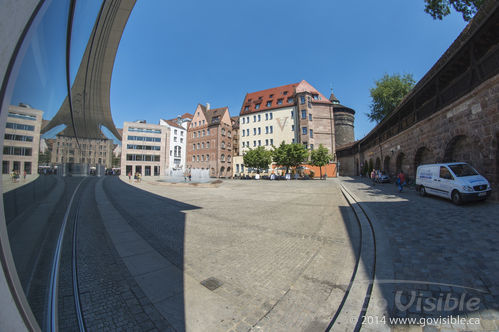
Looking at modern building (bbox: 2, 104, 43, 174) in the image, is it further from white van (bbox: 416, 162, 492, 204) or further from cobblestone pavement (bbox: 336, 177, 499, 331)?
white van (bbox: 416, 162, 492, 204)

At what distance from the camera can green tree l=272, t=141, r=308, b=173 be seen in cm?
3453

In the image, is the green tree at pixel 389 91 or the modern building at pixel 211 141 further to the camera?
the modern building at pixel 211 141

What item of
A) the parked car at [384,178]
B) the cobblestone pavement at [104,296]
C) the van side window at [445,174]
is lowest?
the cobblestone pavement at [104,296]

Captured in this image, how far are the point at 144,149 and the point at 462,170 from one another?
191 ft

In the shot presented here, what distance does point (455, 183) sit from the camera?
7.82 meters

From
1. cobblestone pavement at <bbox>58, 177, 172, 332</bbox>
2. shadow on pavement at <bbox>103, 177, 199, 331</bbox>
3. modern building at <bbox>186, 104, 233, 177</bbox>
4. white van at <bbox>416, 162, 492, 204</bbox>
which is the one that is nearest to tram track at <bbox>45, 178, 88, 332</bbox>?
cobblestone pavement at <bbox>58, 177, 172, 332</bbox>

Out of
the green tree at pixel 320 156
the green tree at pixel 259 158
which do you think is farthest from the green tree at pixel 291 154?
the green tree at pixel 259 158

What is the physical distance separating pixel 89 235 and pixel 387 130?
26694 mm

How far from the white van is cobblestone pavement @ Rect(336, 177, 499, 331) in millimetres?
1969

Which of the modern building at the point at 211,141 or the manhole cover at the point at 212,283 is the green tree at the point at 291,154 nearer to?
the modern building at the point at 211,141

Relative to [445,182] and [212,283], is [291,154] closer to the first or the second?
[445,182]

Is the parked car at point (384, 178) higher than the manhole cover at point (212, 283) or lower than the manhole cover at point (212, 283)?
higher

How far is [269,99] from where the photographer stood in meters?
49.5

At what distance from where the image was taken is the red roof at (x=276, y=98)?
45.6 m
